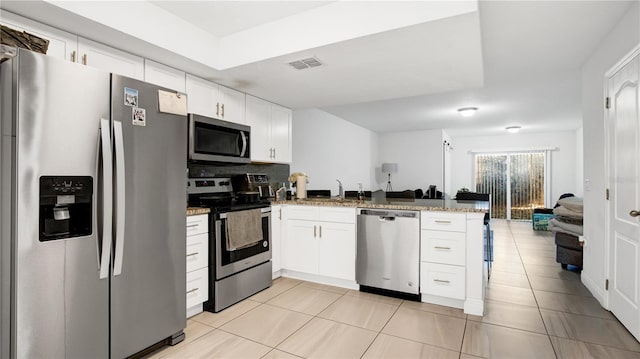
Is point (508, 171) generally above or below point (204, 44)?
below

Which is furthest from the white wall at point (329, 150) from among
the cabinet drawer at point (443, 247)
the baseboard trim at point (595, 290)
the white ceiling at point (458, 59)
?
the baseboard trim at point (595, 290)

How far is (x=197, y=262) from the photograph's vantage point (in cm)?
267

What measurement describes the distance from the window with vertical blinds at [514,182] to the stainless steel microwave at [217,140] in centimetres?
802

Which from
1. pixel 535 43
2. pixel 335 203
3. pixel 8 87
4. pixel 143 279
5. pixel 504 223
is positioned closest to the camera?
pixel 8 87

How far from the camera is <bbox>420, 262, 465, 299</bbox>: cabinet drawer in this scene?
9.15 ft

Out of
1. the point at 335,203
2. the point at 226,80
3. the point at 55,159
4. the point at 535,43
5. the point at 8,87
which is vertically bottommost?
the point at 335,203

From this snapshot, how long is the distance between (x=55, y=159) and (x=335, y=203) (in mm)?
2364

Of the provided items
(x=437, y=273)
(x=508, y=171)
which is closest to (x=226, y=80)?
(x=437, y=273)

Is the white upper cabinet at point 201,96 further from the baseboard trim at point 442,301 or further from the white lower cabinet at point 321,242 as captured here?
the baseboard trim at point 442,301

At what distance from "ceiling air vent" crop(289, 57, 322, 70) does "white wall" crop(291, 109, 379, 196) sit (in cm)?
259

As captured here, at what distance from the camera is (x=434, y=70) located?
9.71ft

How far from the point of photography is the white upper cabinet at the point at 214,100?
3.02 m

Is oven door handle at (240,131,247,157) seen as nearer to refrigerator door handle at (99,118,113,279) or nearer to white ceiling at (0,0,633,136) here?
white ceiling at (0,0,633,136)

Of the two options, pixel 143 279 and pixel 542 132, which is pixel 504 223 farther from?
pixel 143 279
